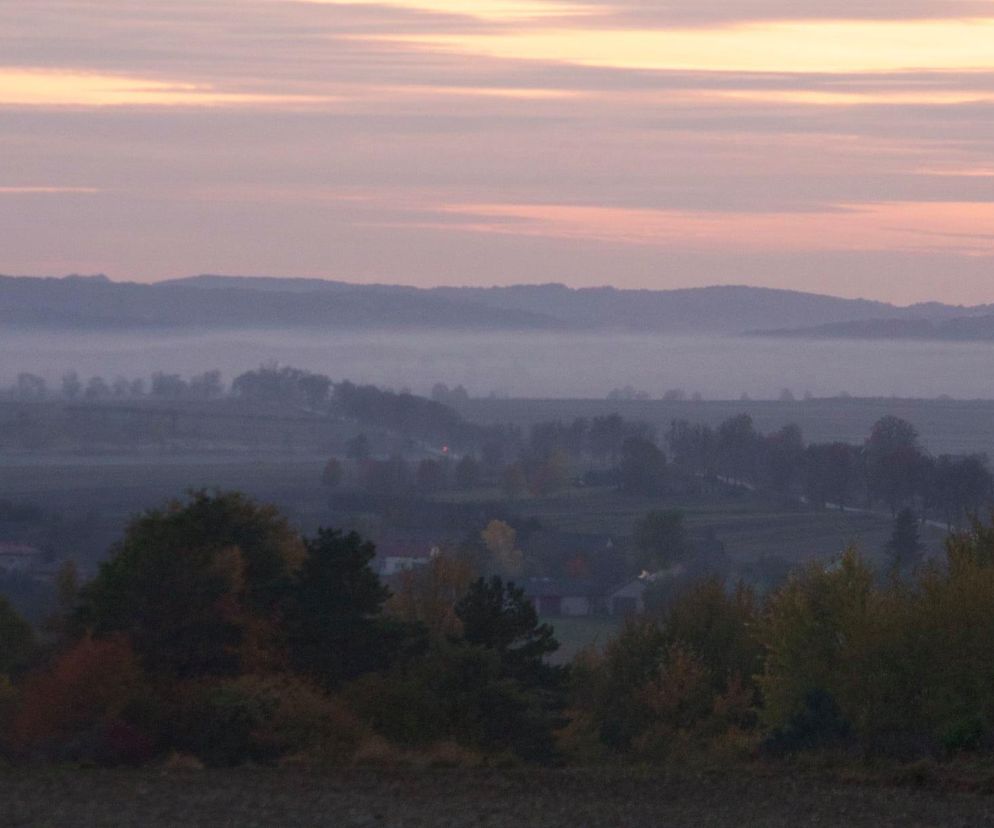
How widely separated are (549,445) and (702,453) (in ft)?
46.8

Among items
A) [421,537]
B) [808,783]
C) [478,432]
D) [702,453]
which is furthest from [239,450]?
[808,783]

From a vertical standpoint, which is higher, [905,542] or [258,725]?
[258,725]

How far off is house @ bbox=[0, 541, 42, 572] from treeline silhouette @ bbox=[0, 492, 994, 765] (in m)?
30.0

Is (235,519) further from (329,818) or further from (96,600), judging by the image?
(329,818)

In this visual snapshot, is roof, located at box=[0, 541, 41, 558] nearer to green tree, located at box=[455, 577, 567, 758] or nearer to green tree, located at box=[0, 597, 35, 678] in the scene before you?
green tree, located at box=[0, 597, 35, 678]

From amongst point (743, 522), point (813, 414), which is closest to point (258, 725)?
point (743, 522)

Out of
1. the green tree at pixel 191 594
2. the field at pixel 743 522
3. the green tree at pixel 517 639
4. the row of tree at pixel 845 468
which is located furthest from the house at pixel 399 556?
the green tree at pixel 191 594

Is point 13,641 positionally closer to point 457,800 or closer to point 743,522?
point 457,800

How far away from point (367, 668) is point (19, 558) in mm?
38699

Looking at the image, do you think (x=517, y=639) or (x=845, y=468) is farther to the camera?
(x=845, y=468)

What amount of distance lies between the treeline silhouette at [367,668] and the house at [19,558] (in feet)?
98.3

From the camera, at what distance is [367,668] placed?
64.9ft

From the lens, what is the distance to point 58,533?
6175 centimetres

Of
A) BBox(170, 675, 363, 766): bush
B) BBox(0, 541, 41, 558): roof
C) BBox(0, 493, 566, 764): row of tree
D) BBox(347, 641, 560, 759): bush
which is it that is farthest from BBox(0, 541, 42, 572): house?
BBox(170, 675, 363, 766): bush
